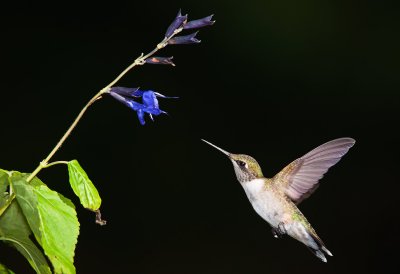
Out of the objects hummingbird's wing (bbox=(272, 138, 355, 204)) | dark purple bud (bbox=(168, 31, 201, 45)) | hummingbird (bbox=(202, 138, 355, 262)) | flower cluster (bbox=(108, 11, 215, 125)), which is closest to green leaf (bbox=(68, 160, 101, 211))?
flower cluster (bbox=(108, 11, 215, 125))

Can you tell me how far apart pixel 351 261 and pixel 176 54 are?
6.36 feet

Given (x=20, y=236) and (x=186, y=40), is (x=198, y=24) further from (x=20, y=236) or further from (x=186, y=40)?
(x=20, y=236)

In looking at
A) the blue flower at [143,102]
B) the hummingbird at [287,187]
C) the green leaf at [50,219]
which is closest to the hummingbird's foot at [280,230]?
the hummingbird at [287,187]

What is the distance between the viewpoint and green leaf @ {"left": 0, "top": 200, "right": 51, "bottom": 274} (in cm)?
103

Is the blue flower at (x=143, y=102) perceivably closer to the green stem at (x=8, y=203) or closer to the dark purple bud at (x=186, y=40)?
the dark purple bud at (x=186, y=40)

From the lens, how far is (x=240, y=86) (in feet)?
13.7

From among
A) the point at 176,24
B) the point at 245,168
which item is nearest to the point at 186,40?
the point at 176,24

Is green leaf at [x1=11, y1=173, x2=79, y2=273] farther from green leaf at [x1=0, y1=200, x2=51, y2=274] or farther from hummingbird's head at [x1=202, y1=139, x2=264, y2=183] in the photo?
hummingbird's head at [x1=202, y1=139, x2=264, y2=183]

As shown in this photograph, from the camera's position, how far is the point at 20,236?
41.7 inches

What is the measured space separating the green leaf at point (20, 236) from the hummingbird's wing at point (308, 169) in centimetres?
80

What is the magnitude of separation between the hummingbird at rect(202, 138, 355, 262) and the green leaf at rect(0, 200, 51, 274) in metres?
0.65

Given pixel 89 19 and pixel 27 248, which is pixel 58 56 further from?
pixel 27 248

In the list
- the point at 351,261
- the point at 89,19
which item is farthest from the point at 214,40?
the point at 351,261

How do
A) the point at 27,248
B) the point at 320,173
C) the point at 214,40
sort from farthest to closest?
the point at 214,40 → the point at 320,173 → the point at 27,248
